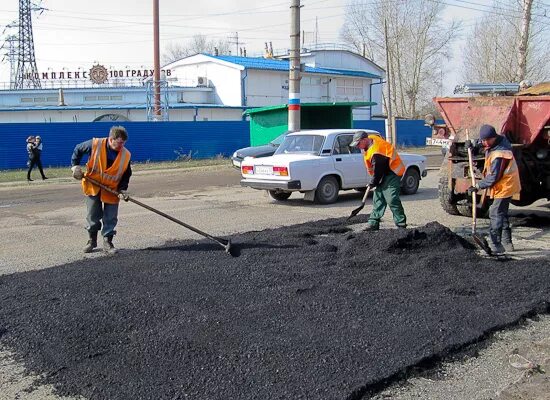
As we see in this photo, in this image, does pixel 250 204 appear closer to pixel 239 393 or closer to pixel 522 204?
pixel 522 204

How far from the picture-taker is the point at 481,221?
10289 mm

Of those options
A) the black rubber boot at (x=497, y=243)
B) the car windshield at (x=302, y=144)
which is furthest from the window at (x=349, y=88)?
the black rubber boot at (x=497, y=243)

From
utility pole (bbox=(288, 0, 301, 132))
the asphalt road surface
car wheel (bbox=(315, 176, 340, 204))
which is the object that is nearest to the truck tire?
the asphalt road surface

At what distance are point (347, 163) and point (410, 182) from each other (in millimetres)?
2142

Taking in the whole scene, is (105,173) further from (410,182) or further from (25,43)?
(25,43)

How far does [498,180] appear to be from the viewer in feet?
25.1

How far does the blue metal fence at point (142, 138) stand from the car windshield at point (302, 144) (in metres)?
15.3

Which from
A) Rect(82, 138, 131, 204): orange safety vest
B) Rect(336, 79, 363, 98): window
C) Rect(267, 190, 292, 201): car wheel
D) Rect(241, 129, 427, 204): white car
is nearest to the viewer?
Rect(82, 138, 131, 204): orange safety vest

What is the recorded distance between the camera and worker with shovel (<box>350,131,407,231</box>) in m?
8.84

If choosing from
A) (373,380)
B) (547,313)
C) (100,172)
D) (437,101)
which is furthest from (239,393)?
(437,101)

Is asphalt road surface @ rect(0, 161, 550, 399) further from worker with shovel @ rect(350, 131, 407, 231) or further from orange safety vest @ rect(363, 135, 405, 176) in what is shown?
orange safety vest @ rect(363, 135, 405, 176)

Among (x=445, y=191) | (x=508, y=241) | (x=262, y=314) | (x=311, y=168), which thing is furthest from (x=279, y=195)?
(x=262, y=314)

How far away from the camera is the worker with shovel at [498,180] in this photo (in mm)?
7613

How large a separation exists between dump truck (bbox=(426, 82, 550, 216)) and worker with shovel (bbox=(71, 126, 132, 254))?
5.18 meters
